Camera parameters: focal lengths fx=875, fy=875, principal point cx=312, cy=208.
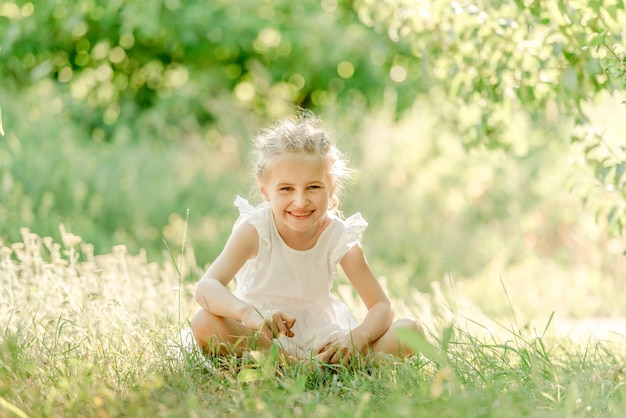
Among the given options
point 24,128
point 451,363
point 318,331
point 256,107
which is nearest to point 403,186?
point 256,107

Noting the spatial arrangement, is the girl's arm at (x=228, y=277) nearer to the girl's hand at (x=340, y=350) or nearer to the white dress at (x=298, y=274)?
the white dress at (x=298, y=274)

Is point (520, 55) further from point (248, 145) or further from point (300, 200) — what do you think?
point (248, 145)

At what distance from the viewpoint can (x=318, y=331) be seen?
345 cm

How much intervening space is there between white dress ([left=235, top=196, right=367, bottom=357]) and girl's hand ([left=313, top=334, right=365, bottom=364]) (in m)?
0.26

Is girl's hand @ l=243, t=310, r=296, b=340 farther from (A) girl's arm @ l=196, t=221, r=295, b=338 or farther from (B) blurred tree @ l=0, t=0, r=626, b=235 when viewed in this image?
(B) blurred tree @ l=0, t=0, r=626, b=235

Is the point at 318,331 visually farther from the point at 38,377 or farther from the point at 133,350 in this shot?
the point at 38,377

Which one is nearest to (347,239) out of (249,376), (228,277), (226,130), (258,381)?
(228,277)

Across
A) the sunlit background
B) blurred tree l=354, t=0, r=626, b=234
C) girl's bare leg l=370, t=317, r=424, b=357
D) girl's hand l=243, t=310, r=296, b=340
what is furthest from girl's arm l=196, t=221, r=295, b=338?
the sunlit background

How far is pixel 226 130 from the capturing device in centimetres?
1002

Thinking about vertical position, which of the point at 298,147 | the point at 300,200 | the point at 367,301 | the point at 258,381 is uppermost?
the point at 298,147

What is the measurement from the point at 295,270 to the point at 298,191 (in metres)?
0.41

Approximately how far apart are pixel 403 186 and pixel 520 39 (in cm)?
515

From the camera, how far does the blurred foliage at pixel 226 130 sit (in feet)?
24.9

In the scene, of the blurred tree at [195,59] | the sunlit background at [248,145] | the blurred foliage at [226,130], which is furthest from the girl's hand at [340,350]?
the blurred tree at [195,59]
